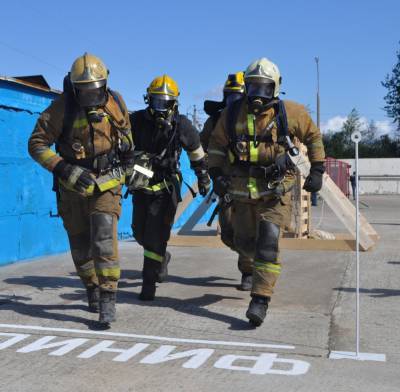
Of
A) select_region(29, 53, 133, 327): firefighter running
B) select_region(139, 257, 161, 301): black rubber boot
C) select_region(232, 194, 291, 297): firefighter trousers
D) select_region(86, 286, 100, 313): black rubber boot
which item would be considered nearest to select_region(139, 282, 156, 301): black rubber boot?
select_region(139, 257, 161, 301): black rubber boot

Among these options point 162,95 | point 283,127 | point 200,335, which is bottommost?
point 200,335

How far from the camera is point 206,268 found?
7.58 m

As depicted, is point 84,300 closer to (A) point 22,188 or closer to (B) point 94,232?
(B) point 94,232

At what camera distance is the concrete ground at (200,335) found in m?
3.55

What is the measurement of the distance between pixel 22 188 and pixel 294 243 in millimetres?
3920

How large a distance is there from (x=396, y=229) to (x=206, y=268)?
6020 millimetres

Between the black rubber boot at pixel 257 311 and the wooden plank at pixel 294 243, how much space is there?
4.23 m

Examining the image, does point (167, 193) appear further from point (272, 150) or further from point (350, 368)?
point (350, 368)

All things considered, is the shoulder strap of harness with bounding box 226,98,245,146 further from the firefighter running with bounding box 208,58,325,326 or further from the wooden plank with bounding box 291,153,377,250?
the wooden plank with bounding box 291,153,377,250

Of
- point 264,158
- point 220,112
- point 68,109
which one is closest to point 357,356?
point 264,158

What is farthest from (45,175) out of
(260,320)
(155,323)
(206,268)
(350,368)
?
(350,368)

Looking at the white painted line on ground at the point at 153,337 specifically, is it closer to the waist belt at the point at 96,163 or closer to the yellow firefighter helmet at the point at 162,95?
the waist belt at the point at 96,163

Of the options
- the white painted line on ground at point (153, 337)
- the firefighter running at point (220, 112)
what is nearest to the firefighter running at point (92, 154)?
the white painted line on ground at point (153, 337)

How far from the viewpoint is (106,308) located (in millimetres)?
4730
